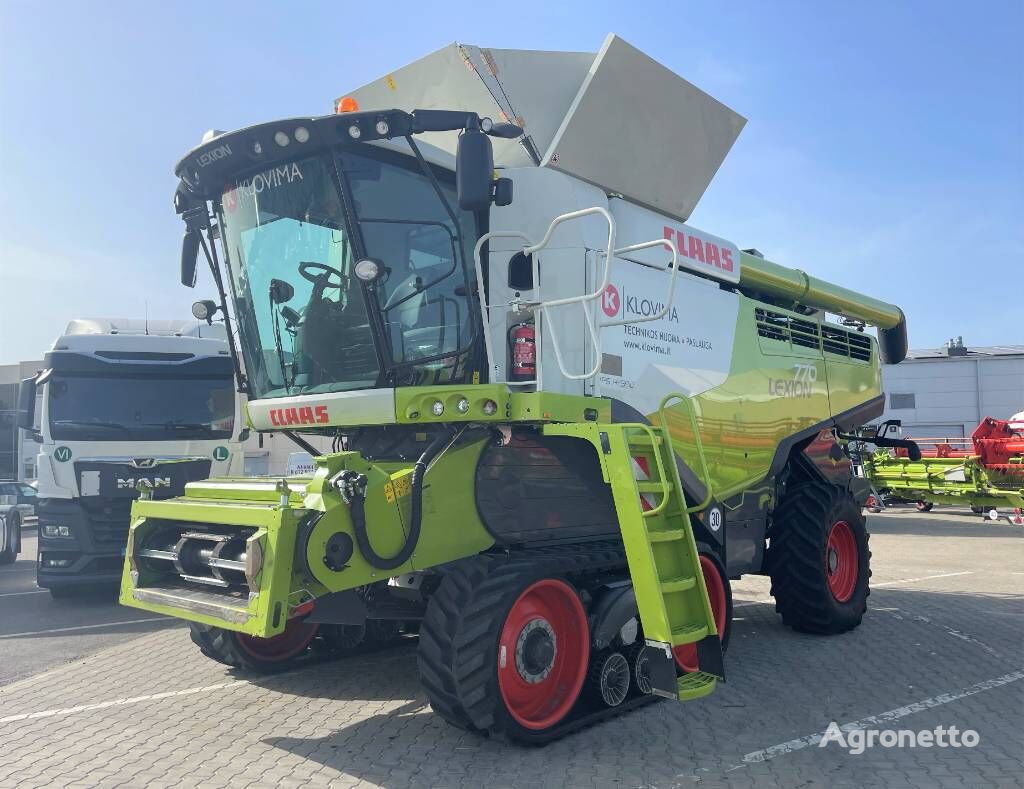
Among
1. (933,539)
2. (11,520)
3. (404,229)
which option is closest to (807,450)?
(404,229)

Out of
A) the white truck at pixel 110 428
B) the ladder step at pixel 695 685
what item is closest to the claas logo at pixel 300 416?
the ladder step at pixel 695 685

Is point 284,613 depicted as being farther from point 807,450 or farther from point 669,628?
point 807,450

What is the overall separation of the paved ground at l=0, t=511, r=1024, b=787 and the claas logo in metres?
1.75

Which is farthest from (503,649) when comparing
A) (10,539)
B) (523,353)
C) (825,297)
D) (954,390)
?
(954,390)

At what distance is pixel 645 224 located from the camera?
572 cm

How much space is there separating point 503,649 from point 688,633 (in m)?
1.00

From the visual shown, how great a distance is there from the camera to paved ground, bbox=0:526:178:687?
22.1ft

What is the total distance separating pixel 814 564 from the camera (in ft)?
22.6

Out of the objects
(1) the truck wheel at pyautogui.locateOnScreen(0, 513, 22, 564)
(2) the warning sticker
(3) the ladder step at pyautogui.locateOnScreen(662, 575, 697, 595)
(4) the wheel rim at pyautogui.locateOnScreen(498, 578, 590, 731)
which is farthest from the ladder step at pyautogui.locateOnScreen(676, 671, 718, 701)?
(1) the truck wheel at pyautogui.locateOnScreen(0, 513, 22, 564)

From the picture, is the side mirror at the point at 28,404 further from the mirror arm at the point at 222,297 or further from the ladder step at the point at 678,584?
the ladder step at the point at 678,584

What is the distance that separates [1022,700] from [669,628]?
2.64 metres

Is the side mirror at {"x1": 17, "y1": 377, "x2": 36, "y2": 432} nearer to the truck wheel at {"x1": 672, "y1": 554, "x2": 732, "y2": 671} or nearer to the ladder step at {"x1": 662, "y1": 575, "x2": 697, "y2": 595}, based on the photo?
the truck wheel at {"x1": 672, "y1": 554, "x2": 732, "y2": 671}

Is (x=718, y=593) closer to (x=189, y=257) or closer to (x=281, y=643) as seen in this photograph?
(x=281, y=643)

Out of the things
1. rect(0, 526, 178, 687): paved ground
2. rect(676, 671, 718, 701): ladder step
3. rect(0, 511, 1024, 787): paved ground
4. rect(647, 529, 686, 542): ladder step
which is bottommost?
rect(0, 526, 178, 687): paved ground
